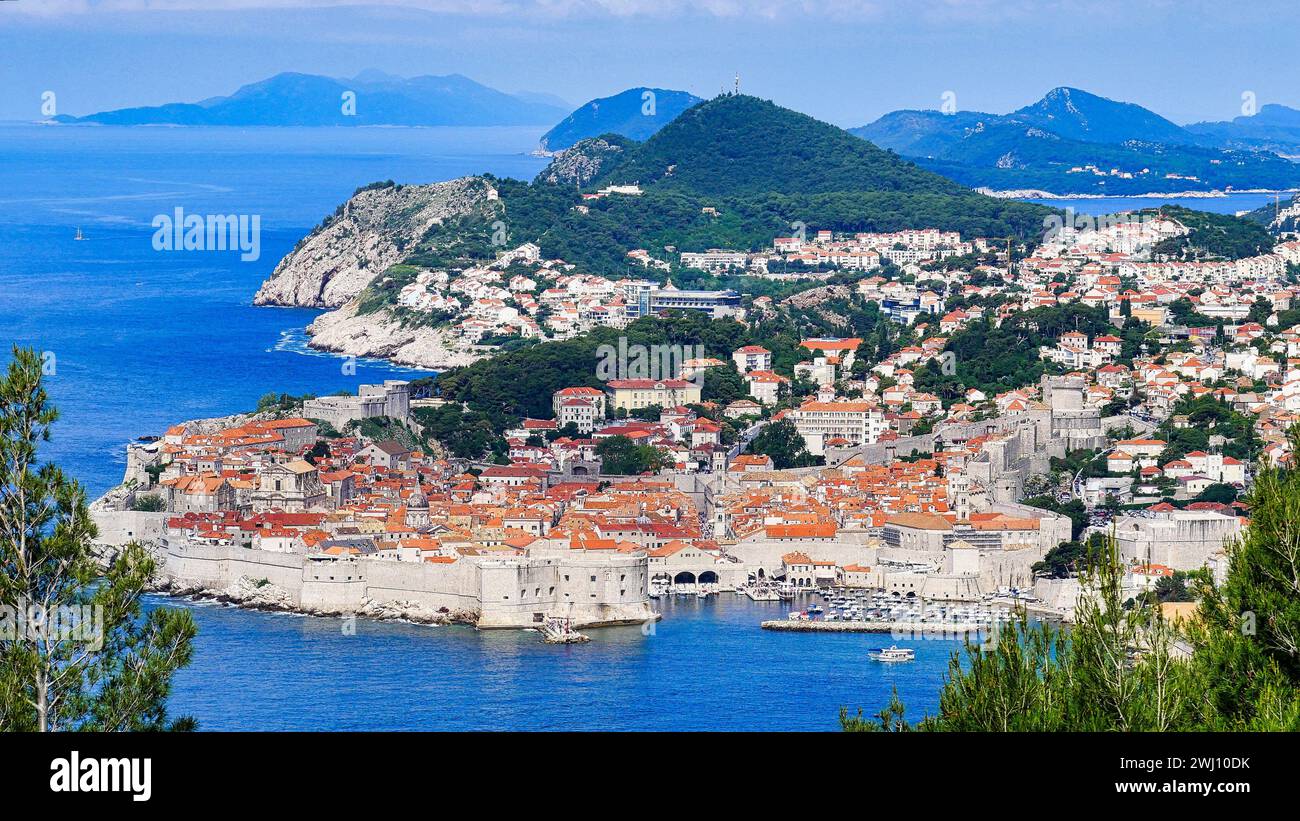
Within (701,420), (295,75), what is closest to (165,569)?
(701,420)

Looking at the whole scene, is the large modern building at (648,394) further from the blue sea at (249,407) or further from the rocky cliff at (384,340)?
the rocky cliff at (384,340)

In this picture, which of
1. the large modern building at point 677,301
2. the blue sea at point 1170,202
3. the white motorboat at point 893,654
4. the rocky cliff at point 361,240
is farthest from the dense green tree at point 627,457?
the blue sea at point 1170,202

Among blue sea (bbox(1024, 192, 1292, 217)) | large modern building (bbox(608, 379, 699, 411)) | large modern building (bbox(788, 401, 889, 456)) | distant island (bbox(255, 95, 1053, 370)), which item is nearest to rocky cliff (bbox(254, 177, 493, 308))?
distant island (bbox(255, 95, 1053, 370))

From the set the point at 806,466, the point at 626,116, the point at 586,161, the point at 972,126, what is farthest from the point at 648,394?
the point at 972,126

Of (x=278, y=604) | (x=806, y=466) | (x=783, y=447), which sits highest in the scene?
(x=783, y=447)

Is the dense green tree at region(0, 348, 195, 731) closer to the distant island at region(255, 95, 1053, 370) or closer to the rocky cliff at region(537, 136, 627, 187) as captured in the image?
the distant island at region(255, 95, 1053, 370)

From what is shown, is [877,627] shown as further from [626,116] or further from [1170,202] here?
[626,116]
